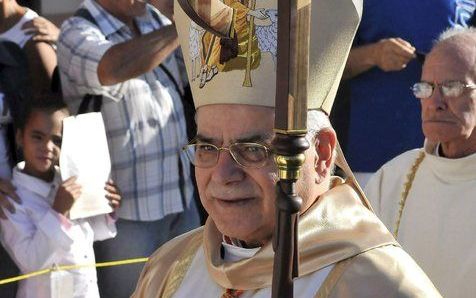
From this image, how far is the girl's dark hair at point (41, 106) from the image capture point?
17.3 ft

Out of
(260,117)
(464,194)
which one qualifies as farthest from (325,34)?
(464,194)

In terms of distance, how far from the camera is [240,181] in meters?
3.07

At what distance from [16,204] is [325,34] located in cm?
243

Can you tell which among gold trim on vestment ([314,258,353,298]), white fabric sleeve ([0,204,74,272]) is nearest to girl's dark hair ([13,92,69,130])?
white fabric sleeve ([0,204,74,272])

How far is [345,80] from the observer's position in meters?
6.12

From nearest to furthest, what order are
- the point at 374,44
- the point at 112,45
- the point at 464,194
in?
1. the point at 464,194
2. the point at 112,45
3. the point at 374,44

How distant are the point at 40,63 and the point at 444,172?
6.43 ft

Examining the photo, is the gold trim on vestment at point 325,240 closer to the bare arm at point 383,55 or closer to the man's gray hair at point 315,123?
the man's gray hair at point 315,123

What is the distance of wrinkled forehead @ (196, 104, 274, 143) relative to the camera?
10.1 feet

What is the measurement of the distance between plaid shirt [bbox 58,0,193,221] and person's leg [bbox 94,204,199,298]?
0.06 m

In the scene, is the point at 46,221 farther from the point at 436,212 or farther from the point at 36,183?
the point at 436,212

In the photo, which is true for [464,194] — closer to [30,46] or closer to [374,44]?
[374,44]

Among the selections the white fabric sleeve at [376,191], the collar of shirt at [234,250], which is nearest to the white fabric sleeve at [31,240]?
the white fabric sleeve at [376,191]

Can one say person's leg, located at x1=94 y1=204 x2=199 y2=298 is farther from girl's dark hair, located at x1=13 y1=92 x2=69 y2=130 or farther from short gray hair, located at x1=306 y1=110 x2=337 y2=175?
short gray hair, located at x1=306 y1=110 x2=337 y2=175
